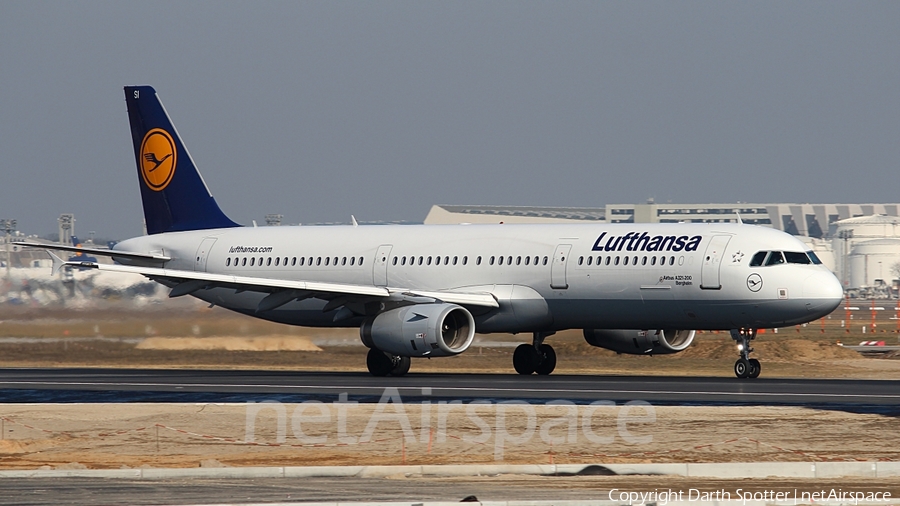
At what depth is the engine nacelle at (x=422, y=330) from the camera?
1248 inches

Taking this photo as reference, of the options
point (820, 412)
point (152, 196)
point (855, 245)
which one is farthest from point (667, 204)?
point (820, 412)

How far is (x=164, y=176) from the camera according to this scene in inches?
1658

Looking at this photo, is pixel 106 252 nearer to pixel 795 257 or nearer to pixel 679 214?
pixel 795 257

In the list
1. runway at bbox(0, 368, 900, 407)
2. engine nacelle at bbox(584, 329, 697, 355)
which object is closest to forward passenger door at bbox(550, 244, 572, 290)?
runway at bbox(0, 368, 900, 407)

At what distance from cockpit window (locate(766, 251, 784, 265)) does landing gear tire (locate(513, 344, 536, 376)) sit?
7.28m

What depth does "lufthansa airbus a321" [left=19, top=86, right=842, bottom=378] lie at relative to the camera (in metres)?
31.1

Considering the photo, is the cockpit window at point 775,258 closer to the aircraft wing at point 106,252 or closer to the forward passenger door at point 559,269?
the forward passenger door at point 559,269

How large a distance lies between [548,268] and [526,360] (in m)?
3.20

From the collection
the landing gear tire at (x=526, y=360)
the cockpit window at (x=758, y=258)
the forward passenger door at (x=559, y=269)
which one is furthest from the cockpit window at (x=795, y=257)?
the landing gear tire at (x=526, y=360)

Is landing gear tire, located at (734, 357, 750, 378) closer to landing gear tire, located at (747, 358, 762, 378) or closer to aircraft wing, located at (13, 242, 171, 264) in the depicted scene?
landing gear tire, located at (747, 358, 762, 378)

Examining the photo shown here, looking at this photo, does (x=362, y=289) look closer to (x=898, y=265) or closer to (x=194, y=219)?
(x=194, y=219)

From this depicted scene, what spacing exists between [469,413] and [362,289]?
37.4ft

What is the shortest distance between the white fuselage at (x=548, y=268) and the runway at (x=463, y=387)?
5.20 ft

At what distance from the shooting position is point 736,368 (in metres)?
31.1
